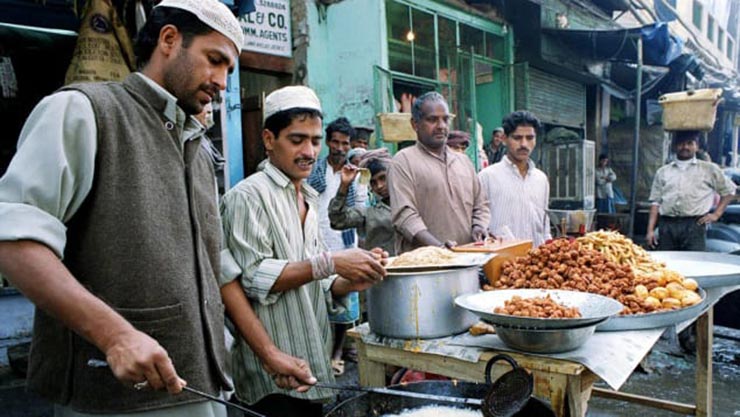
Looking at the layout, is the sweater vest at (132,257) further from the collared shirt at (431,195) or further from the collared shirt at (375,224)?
the collared shirt at (375,224)

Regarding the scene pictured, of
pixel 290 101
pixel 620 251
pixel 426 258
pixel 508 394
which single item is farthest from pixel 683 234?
pixel 290 101

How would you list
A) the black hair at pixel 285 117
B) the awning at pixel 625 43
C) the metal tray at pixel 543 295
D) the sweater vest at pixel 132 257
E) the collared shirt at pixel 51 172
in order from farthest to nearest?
1. the awning at pixel 625 43
2. the black hair at pixel 285 117
3. the metal tray at pixel 543 295
4. the sweater vest at pixel 132 257
5. the collared shirt at pixel 51 172

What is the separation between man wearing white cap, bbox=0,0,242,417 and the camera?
1.02m

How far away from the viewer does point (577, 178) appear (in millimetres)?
9375

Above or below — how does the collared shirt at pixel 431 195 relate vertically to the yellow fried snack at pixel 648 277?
above

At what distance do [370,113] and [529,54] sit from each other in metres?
4.61

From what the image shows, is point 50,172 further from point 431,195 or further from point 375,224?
point 375,224

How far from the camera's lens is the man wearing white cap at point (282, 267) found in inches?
64.7

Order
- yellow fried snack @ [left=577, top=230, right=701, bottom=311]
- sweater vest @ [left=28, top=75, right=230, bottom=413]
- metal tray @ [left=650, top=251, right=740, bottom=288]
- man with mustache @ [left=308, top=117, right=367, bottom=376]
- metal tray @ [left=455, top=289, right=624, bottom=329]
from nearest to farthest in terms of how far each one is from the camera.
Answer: sweater vest @ [left=28, top=75, right=230, bottom=413] < metal tray @ [left=455, top=289, right=624, bottom=329] < yellow fried snack @ [left=577, top=230, right=701, bottom=311] < metal tray @ [left=650, top=251, right=740, bottom=288] < man with mustache @ [left=308, top=117, right=367, bottom=376]

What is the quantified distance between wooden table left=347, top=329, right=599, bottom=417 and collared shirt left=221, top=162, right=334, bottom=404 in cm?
24

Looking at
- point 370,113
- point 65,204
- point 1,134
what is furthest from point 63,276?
point 370,113

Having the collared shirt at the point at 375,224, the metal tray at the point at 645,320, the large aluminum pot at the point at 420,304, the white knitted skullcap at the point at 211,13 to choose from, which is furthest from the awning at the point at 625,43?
the white knitted skullcap at the point at 211,13

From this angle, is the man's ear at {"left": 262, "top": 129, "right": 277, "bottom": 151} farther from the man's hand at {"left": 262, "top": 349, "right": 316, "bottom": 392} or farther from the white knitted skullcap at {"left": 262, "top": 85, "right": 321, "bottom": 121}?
the man's hand at {"left": 262, "top": 349, "right": 316, "bottom": 392}

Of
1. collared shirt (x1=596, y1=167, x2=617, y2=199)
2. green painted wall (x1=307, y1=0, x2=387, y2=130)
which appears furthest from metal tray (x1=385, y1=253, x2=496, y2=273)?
collared shirt (x1=596, y1=167, x2=617, y2=199)
